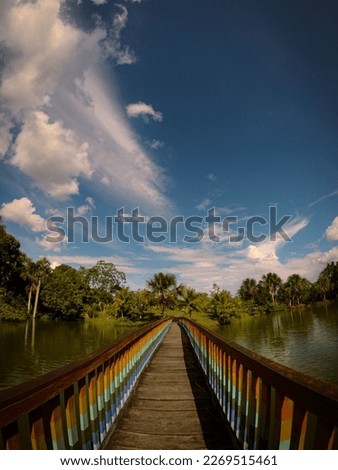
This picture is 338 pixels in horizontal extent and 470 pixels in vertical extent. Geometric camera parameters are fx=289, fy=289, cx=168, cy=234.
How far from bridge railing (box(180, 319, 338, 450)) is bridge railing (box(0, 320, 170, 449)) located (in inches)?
61.4

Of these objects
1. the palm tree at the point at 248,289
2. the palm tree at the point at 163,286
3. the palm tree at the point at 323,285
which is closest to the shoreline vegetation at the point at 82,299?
the palm tree at the point at 163,286

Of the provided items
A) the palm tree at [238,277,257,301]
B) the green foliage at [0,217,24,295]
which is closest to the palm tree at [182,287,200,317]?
the green foliage at [0,217,24,295]

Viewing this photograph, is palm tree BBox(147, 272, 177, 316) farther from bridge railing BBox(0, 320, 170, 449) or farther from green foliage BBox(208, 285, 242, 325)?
bridge railing BBox(0, 320, 170, 449)

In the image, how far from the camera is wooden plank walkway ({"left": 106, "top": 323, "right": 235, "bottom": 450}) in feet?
11.4

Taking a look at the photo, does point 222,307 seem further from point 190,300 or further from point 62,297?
point 62,297

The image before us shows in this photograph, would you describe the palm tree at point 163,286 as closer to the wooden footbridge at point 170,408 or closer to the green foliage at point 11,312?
the green foliage at point 11,312

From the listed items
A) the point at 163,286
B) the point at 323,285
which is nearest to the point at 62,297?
the point at 163,286

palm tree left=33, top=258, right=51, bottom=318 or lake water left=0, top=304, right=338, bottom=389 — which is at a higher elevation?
palm tree left=33, top=258, right=51, bottom=318

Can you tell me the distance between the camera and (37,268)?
2474 inches

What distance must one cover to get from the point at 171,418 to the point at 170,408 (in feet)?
1.50

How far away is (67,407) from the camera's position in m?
2.52

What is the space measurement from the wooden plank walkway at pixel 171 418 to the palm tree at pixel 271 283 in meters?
110

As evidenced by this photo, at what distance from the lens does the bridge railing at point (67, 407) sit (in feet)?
5.50
